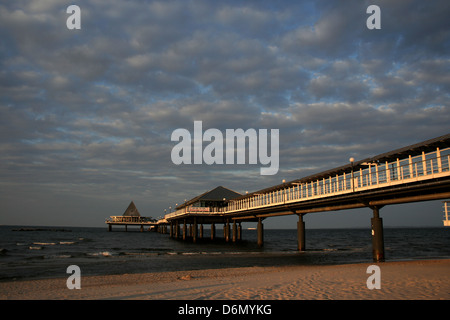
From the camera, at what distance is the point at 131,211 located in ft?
485

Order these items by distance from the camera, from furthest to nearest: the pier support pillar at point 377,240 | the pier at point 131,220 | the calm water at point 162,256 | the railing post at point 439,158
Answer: the pier at point 131,220, the pier support pillar at point 377,240, the calm water at point 162,256, the railing post at point 439,158

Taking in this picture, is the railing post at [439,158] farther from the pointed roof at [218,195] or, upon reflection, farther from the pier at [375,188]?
the pointed roof at [218,195]

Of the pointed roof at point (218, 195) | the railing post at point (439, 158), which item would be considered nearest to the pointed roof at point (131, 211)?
the pointed roof at point (218, 195)

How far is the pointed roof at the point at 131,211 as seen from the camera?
14662 cm

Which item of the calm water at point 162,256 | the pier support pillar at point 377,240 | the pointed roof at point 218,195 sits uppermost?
the pointed roof at point 218,195

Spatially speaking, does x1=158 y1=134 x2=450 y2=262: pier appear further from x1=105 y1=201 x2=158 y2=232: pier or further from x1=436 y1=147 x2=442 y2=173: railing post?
x1=105 y1=201 x2=158 y2=232: pier

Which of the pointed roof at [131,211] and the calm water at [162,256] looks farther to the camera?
the pointed roof at [131,211]

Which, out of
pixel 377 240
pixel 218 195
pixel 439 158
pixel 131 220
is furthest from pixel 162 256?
pixel 131 220

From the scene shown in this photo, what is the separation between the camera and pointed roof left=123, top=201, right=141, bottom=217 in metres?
147

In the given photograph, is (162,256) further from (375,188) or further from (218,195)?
(218,195)
